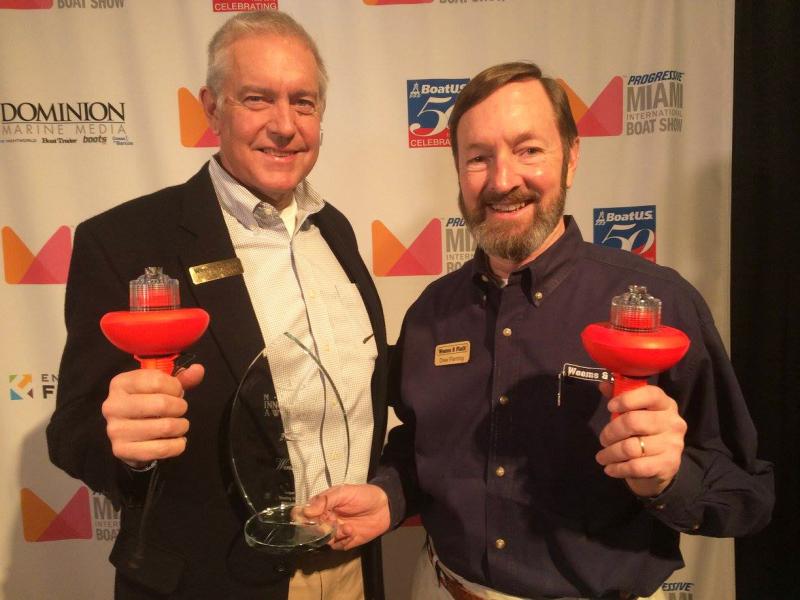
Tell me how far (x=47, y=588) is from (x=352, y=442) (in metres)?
1.82

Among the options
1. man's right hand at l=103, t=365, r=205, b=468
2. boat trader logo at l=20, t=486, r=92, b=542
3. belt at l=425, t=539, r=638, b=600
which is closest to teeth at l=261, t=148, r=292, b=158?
man's right hand at l=103, t=365, r=205, b=468

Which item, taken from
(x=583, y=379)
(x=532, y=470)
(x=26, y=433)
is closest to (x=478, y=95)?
(x=583, y=379)

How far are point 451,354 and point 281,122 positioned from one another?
2.23ft

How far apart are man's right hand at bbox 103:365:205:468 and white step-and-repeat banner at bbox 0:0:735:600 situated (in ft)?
4.43

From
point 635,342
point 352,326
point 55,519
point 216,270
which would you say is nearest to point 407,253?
point 352,326

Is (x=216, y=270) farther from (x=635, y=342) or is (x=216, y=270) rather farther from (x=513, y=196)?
(x=635, y=342)

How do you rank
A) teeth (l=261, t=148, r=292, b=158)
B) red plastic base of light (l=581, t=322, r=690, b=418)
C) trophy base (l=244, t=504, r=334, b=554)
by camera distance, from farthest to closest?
teeth (l=261, t=148, r=292, b=158) < trophy base (l=244, t=504, r=334, b=554) < red plastic base of light (l=581, t=322, r=690, b=418)

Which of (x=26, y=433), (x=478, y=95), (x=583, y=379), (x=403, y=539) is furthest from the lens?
(x=403, y=539)

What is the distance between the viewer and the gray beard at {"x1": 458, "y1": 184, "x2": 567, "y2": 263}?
1222 millimetres

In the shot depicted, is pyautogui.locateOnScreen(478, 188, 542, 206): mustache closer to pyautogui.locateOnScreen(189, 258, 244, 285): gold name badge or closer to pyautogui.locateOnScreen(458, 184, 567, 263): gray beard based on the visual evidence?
pyautogui.locateOnScreen(458, 184, 567, 263): gray beard

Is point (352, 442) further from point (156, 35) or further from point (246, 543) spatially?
point (156, 35)

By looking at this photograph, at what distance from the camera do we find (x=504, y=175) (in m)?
1.19

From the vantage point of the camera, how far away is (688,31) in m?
2.03

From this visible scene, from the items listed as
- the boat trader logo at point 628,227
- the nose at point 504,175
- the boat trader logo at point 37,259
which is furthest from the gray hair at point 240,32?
the boat trader logo at point 628,227
